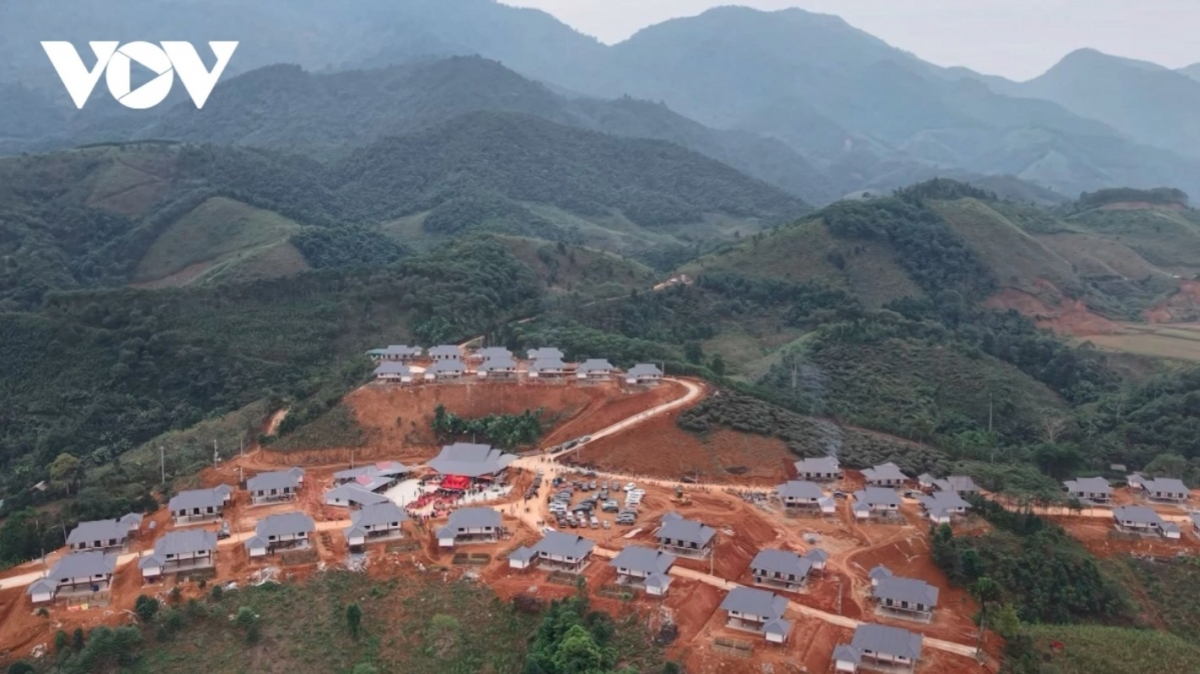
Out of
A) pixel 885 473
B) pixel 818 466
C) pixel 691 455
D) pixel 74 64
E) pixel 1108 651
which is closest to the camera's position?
pixel 1108 651

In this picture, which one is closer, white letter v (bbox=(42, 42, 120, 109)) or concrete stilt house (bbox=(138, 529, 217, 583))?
concrete stilt house (bbox=(138, 529, 217, 583))

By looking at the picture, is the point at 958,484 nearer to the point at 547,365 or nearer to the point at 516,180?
the point at 547,365

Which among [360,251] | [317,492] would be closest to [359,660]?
[317,492]

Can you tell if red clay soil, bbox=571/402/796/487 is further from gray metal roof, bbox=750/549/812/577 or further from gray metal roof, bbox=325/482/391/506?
gray metal roof, bbox=325/482/391/506

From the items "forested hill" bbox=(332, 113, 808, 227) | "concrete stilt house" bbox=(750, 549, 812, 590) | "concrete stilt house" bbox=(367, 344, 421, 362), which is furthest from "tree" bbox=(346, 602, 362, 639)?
"forested hill" bbox=(332, 113, 808, 227)

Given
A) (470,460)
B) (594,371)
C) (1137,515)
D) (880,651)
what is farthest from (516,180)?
(880,651)
